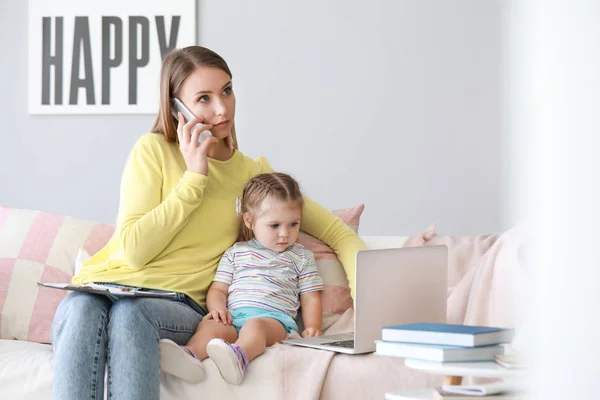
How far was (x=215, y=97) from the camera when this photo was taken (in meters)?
2.03

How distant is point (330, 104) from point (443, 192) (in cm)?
53

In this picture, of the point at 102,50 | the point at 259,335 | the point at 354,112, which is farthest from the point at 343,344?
the point at 102,50

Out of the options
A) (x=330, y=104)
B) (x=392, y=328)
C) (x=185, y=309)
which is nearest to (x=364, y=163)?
(x=330, y=104)

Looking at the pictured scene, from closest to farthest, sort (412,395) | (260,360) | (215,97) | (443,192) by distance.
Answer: (412,395), (260,360), (215,97), (443,192)

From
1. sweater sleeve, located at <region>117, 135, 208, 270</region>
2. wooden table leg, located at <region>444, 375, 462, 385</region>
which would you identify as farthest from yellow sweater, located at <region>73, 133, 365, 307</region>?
wooden table leg, located at <region>444, 375, 462, 385</region>

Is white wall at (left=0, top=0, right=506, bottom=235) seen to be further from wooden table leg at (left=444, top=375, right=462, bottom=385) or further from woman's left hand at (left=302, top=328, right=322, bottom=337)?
wooden table leg at (left=444, top=375, right=462, bottom=385)

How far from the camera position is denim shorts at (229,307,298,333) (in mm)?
1950

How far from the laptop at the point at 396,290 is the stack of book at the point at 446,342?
0.81 feet

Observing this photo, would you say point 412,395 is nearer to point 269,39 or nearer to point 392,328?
point 392,328

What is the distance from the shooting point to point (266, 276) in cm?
201

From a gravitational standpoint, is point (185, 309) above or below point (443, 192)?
below

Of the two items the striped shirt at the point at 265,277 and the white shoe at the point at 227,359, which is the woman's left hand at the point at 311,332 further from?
the white shoe at the point at 227,359

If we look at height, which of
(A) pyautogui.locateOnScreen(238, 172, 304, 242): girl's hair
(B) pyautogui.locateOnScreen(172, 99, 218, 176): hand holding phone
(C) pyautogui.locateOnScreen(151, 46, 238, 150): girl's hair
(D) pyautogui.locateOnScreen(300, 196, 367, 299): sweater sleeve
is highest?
(C) pyautogui.locateOnScreen(151, 46, 238, 150): girl's hair

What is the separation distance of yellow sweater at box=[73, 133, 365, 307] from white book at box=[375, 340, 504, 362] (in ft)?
2.67
